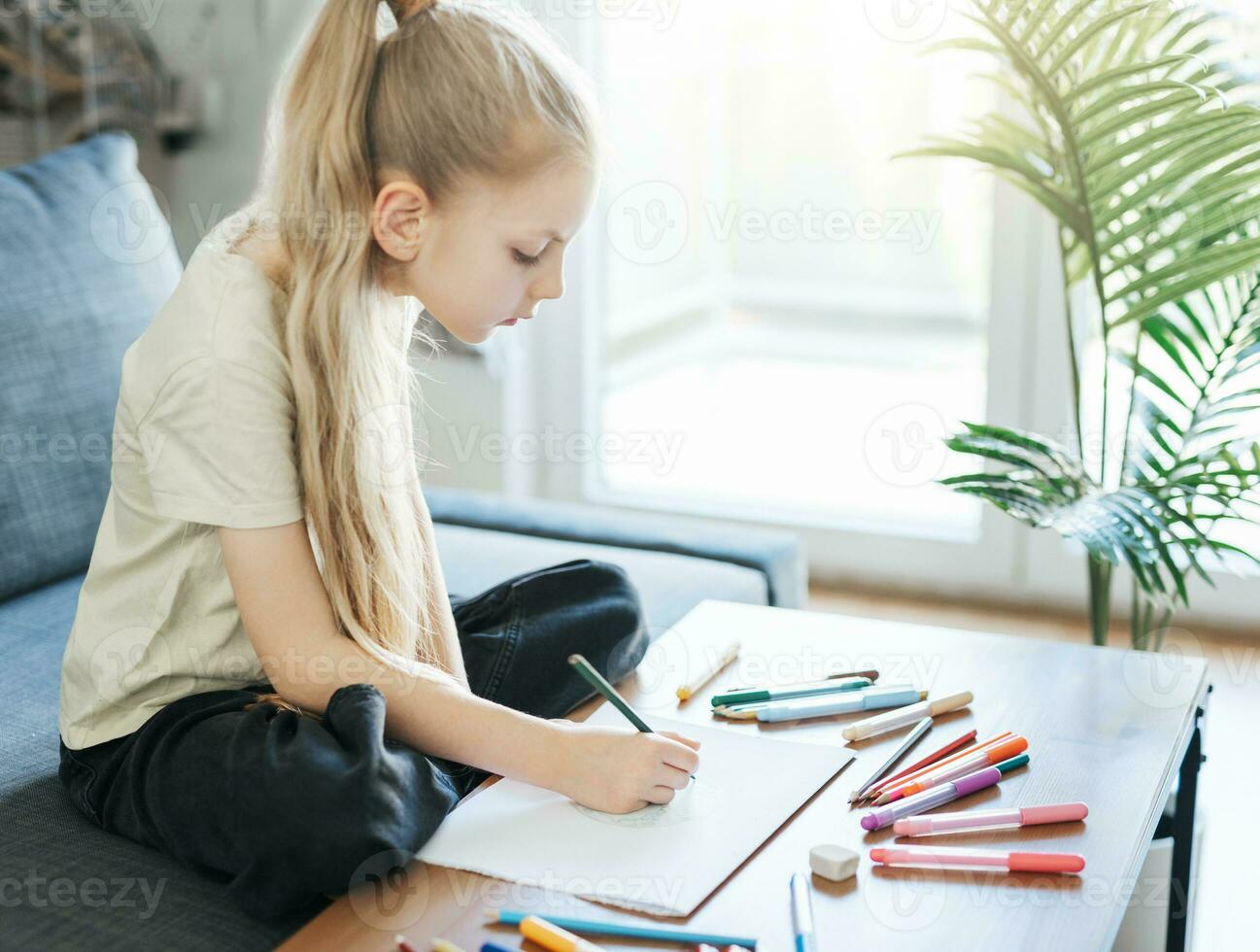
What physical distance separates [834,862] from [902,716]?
9.1 inches

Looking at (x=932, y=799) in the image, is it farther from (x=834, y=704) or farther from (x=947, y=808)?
(x=834, y=704)

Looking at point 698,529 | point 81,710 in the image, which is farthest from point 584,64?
point 81,710

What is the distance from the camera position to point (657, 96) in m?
2.49

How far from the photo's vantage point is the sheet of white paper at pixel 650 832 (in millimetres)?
792

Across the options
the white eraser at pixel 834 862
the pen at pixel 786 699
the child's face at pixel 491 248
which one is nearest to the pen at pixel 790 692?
the pen at pixel 786 699

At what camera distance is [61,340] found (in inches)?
56.9

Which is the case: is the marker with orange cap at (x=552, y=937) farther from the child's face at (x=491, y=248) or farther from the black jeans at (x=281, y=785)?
the child's face at (x=491, y=248)

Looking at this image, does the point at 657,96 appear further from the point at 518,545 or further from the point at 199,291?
the point at 199,291

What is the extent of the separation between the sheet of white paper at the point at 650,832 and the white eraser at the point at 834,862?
0.15ft

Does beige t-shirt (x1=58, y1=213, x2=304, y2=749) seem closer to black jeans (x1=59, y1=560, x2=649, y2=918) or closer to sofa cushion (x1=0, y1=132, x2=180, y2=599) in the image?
black jeans (x1=59, y1=560, x2=649, y2=918)

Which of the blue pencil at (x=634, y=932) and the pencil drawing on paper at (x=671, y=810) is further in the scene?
the pencil drawing on paper at (x=671, y=810)

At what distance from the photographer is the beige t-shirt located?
38.2 inches

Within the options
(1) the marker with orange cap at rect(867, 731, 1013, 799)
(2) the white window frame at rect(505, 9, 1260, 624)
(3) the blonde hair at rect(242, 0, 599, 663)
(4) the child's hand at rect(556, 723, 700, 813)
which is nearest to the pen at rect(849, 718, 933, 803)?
(1) the marker with orange cap at rect(867, 731, 1013, 799)

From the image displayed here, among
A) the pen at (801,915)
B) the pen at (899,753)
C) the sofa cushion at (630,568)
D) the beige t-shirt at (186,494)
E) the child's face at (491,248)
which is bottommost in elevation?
the sofa cushion at (630,568)
